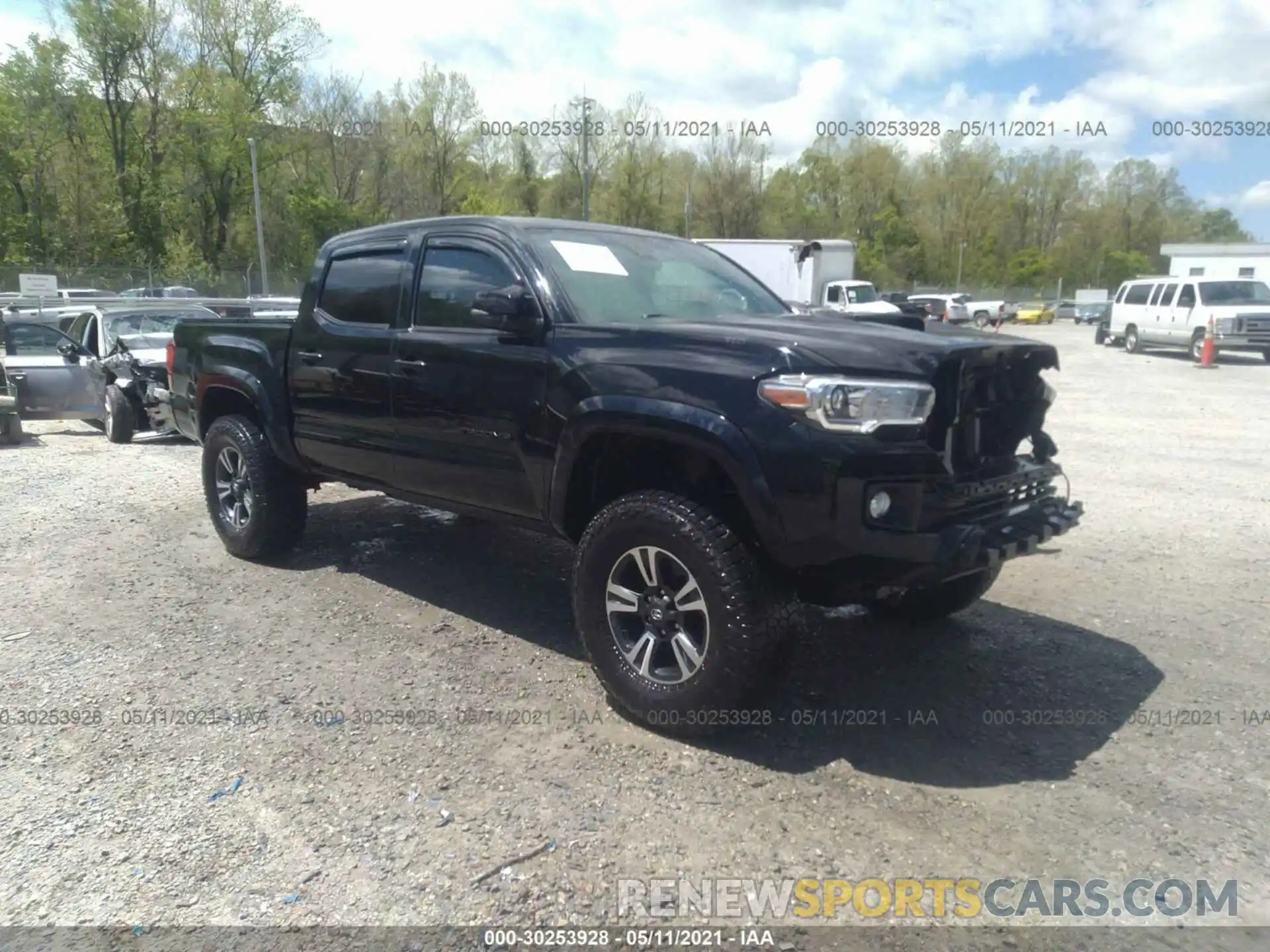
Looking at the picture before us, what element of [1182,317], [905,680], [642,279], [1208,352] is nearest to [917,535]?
[905,680]

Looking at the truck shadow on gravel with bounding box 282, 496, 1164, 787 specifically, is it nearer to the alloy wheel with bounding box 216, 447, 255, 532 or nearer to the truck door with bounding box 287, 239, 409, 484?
the alloy wheel with bounding box 216, 447, 255, 532

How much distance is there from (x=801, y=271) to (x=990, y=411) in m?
25.5

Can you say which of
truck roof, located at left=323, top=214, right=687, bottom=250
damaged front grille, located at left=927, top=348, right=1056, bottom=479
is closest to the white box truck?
truck roof, located at left=323, top=214, right=687, bottom=250

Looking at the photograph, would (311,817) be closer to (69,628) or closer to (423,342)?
(423,342)

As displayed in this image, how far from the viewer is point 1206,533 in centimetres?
668

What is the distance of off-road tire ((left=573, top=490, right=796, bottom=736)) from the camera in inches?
134

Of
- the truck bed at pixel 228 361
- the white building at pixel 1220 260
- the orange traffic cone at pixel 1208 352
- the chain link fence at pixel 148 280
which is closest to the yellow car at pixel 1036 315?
the white building at pixel 1220 260

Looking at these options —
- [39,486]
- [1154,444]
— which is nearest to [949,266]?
[1154,444]

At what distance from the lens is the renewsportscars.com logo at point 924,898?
274cm

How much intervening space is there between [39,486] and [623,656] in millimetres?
7087

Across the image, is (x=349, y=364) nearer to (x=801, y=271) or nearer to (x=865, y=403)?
(x=865, y=403)

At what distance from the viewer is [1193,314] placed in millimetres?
22688

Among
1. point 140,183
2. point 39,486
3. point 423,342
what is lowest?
point 39,486

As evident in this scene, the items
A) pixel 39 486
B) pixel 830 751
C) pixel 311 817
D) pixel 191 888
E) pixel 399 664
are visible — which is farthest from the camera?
pixel 39 486
